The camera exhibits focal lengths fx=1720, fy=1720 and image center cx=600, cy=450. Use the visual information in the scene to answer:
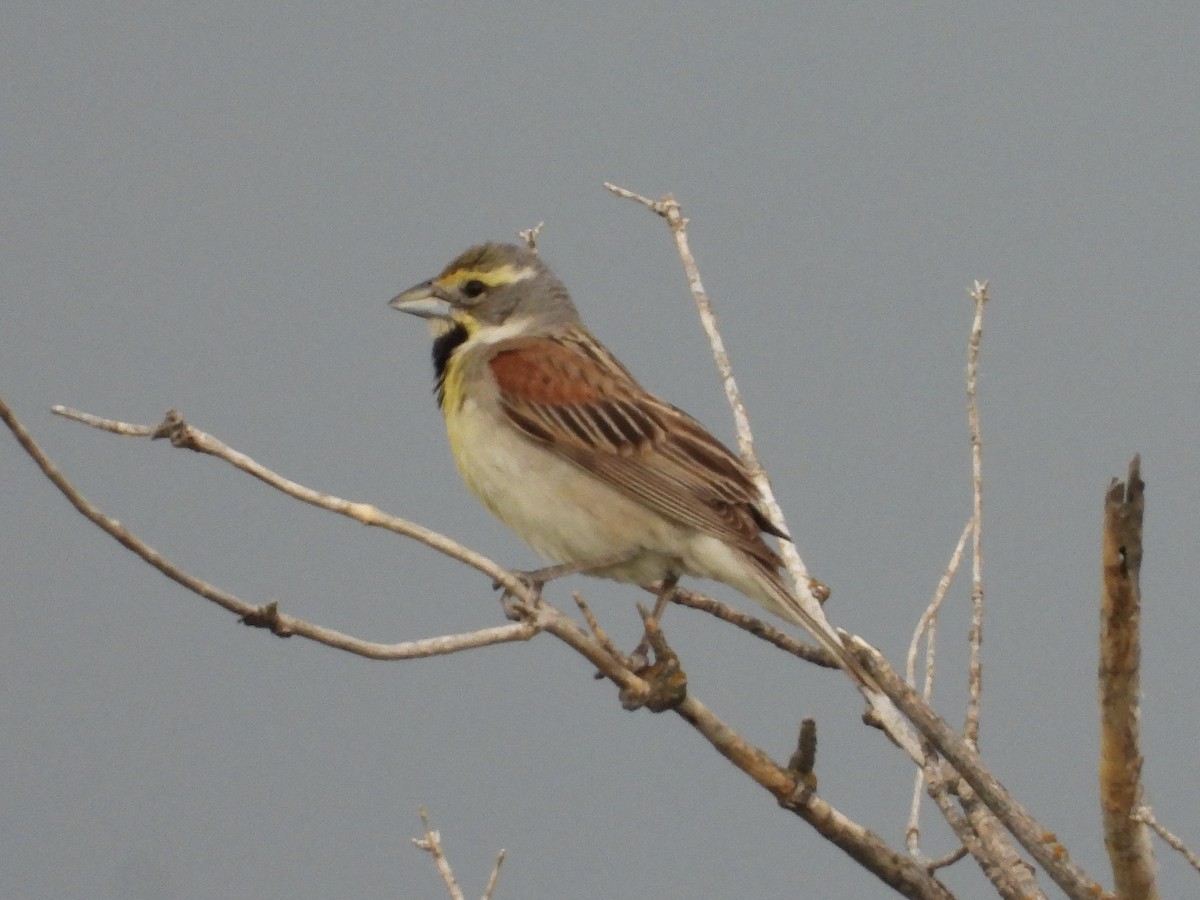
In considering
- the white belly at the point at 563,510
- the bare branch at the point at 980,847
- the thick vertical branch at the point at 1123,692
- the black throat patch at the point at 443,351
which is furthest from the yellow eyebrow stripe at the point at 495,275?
the thick vertical branch at the point at 1123,692

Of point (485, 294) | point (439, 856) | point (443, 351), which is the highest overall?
point (485, 294)

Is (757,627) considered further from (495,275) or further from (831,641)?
(495,275)

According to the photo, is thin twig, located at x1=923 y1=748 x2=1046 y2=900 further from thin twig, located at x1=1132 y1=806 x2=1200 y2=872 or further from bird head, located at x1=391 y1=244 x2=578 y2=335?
bird head, located at x1=391 y1=244 x2=578 y2=335

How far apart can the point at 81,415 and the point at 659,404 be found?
2.68 metres

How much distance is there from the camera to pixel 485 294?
18.0ft

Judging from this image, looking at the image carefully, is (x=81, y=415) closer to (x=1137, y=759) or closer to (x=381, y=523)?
(x=381, y=523)

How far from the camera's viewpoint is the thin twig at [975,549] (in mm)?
3671

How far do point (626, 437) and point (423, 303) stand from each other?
0.87m

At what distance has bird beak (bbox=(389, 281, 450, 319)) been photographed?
5445 mm

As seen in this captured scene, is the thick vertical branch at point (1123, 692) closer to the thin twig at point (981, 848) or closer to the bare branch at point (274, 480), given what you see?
the thin twig at point (981, 848)

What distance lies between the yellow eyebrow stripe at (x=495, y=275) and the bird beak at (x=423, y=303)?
6 cm

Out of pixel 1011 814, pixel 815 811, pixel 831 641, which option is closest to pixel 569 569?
pixel 831 641

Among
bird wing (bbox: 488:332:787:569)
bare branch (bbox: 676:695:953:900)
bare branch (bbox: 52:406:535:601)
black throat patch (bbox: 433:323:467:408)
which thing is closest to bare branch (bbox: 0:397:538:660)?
bare branch (bbox: 52:406:535:601)

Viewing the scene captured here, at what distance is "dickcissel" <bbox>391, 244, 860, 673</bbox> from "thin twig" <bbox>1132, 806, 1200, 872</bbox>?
150 cm
